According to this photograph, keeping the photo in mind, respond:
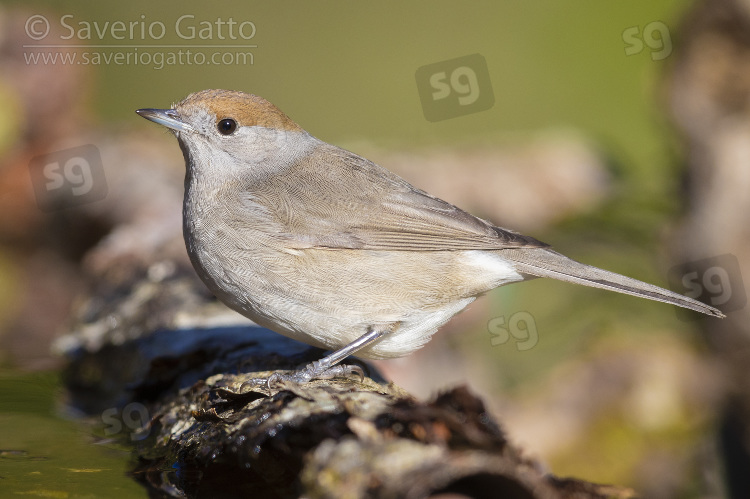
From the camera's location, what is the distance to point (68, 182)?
5.41 meters

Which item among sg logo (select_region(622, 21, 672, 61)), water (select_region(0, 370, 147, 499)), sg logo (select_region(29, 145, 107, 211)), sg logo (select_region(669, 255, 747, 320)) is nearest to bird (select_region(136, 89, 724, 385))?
water (select_region(0, 370, 147, 499))

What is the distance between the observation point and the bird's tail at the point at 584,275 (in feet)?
10.7

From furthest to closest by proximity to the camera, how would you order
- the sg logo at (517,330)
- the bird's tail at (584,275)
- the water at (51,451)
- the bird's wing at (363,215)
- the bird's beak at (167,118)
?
the sg logo at (517,330) → the bird's beak at (167,118) → the bird's wing at (363,215) → the bird's tail at (584,275) → the water at (51,451)

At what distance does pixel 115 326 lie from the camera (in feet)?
12.9

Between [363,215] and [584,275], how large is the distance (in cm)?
105

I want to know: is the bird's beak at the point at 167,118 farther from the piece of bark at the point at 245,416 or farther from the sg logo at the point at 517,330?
the sg logo at the point at 517,330

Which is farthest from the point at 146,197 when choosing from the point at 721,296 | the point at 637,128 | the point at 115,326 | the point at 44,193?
the point at 637,128

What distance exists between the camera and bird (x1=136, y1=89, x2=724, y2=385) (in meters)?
3.33

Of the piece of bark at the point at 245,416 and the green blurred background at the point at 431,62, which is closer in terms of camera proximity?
the piece of bark at the point at 245,416

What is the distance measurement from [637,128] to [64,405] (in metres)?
6.59

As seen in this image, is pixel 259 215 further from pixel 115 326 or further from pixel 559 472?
pixel 559 472

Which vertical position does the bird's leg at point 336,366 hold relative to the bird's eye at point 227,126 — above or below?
below

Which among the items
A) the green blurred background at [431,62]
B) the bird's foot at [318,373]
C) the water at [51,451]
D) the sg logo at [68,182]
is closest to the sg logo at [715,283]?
the green blurred background at [431,62]

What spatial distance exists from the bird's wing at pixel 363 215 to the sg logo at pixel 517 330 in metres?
0.96
